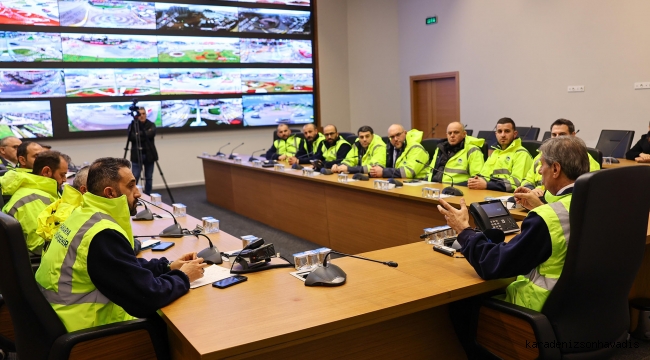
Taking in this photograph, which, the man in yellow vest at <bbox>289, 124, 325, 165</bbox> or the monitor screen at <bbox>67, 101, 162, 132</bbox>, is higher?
the monitor screen at <bbox>67, 101, 162, 132</bbox>

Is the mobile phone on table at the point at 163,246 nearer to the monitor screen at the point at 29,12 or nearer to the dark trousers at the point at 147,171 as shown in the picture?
the dark trousers at the point at 147,171

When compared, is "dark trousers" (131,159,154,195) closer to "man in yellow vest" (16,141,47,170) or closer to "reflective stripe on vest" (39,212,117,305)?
"man in yellow vest" (16,141,47,170)

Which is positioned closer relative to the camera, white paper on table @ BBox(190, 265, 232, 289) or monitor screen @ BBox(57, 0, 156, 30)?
Result: white paper on table @ BBox(190, 265, 232, 289)

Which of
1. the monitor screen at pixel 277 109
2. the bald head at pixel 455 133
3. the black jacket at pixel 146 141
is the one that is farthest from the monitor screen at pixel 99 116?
the bald head at pixel 455 133

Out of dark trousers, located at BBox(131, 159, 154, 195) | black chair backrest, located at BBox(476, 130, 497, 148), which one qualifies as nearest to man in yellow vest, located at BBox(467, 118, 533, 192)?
black chair backrest, located at BBox(476, 130, 497, 148)

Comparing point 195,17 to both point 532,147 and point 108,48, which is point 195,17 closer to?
point 108,48

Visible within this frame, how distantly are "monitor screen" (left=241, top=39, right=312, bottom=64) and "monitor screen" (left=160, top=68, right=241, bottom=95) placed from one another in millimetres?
403

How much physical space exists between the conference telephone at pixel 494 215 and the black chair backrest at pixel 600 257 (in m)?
0.62

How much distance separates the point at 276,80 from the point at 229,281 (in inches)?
315

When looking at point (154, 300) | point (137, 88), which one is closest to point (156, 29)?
point (137, 88)

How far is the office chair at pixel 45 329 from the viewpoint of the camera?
63.1 inches

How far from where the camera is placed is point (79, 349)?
171 cm

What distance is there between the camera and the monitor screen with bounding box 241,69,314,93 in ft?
30.9

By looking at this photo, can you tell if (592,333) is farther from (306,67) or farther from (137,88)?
(306,67)
